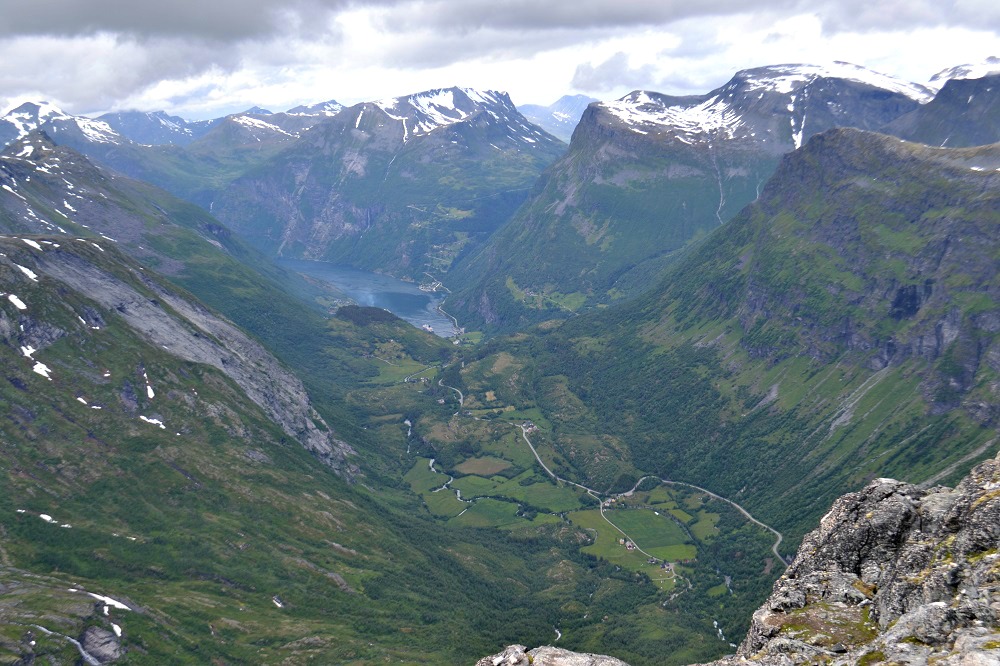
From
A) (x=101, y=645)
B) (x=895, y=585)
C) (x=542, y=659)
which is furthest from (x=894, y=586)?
(x=101, y=645)

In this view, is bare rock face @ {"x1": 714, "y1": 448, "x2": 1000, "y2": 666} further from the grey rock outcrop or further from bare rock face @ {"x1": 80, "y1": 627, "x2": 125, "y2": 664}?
bare rock face @ {"x1": 80, "y1": 627, "x2": 125, "y2": 664}

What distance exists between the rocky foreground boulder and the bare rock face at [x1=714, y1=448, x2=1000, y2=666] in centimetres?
10

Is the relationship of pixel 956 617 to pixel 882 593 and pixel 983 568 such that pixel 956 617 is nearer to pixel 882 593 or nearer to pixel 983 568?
pixel 983 568

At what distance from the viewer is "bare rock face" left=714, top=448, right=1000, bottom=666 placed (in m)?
62.7

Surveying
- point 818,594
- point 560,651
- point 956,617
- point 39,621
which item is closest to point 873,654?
point 956,617

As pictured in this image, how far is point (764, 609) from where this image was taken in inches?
3319

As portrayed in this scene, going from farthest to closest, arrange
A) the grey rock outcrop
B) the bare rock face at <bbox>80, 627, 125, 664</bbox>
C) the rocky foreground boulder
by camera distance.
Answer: the bare rock face at <bbox>80, 627, 125, 664</bbox>
the grey rock outcrop
the rocky foreground boulder

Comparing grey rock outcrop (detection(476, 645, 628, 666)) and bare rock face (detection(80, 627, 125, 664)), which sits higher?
grey rock outcrop (detection(476, 645, 628, 666))

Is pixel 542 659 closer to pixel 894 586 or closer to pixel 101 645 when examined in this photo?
pixel 894 586

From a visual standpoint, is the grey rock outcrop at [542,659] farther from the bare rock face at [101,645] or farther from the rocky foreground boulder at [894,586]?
the bare rock face at [101,645]

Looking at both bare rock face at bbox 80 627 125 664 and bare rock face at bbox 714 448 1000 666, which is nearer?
bare rock face at bbox 714 448 1000 666

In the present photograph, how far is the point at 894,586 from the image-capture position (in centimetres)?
7388

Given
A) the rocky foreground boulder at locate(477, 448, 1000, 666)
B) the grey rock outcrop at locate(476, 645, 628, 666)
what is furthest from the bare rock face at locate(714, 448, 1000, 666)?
the grey rock outcrop at locate(476, 645, 628, 666)

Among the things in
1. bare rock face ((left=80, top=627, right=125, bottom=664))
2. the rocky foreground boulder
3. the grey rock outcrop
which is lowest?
bare rock face ((left=80, top=627, right=125, bottom=664))
